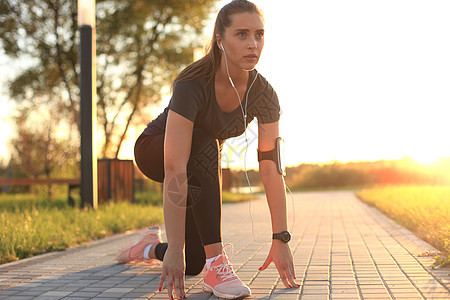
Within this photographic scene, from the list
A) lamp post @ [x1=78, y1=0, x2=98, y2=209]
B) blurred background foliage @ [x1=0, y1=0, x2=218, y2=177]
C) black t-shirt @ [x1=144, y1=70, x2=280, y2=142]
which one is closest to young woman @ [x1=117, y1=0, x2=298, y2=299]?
black t-shirt @ [x1=144, y1=70, x2=280, y2=142]

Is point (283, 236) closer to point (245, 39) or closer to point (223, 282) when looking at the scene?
point (223, 282)

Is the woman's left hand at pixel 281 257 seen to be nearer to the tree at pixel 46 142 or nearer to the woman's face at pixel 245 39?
the woman's face at pixel 245 39

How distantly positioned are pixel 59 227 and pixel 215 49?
3.46 meters

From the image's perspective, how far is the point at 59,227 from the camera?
5812 millimetres

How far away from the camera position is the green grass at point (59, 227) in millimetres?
4812

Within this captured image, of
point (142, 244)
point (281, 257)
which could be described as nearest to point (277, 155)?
point (281, 257)

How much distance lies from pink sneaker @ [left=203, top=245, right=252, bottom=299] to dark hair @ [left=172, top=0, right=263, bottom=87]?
995mm

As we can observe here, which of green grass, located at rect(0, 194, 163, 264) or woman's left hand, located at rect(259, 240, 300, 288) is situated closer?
woman's left hand, located at rect(259, 240, 300, 288)

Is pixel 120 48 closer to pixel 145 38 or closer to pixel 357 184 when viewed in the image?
pixel 145 38

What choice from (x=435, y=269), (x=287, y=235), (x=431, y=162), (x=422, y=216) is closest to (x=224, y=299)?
(x=287, y=235)

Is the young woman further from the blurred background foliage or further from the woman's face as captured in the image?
the blurred background foliage

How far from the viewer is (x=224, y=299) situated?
291 cm

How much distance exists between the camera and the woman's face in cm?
291

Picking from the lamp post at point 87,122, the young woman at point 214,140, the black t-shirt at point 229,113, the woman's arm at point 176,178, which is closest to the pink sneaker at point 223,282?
the young woman at point 214,140
